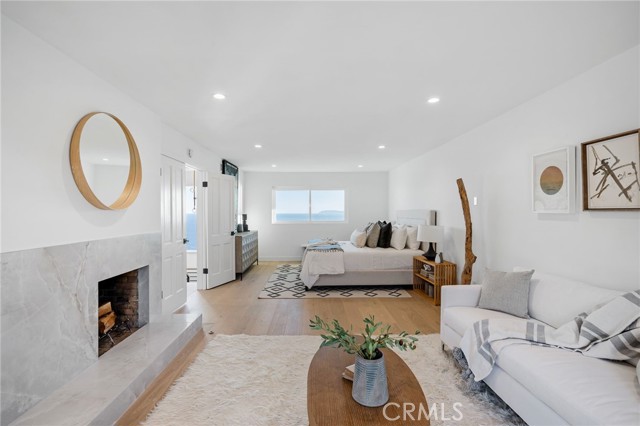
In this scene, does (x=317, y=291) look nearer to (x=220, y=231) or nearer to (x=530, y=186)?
(x=220, y=231)

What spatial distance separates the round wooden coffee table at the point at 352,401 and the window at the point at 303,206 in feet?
20.9

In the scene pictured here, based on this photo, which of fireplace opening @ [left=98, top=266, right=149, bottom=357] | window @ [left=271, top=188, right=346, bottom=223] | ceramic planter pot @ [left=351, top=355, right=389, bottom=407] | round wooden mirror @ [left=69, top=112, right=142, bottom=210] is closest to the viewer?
ceramic planter pot @ [left=351, top=355, right=389, bottom=407]

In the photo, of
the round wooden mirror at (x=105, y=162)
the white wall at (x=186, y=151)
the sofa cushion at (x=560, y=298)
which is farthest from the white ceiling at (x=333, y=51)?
the sofa cushion at (x=560, y=298)

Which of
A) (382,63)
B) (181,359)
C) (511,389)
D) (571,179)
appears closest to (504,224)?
(571,179)

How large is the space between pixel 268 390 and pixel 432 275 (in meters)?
3.09

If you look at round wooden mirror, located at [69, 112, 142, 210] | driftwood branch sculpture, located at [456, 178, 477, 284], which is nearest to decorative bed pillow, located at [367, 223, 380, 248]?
driftwood branch sculpture, located at [456, 178, 477, 284]

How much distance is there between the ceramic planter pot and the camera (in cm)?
141

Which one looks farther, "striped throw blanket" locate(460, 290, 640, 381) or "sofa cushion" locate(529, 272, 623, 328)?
"sofa cushion" locate(529, 272, 623, 328)

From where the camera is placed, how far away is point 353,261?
5.06 metres

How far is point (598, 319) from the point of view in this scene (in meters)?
1.79

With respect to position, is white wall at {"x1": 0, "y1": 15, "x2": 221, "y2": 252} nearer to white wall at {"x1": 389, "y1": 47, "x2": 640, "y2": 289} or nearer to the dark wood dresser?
the dark wood dresser

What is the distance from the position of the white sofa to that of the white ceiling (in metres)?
1.73

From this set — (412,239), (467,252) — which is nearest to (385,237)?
(412,239)

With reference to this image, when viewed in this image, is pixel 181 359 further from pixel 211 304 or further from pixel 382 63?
pixel 382 63
